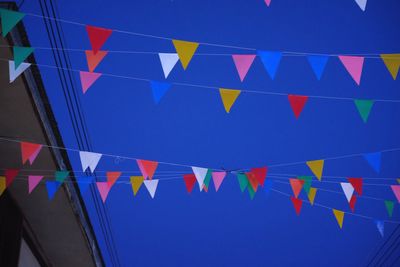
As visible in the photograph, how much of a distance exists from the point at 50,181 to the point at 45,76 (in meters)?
0.98

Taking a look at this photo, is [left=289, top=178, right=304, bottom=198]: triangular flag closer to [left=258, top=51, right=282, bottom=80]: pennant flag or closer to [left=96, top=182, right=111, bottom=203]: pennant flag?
[left=258, top=51, right=282, bottom=80]: pennant flag

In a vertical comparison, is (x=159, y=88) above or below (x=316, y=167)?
above

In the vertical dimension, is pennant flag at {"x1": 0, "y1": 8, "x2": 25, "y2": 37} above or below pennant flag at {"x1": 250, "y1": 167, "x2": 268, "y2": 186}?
above

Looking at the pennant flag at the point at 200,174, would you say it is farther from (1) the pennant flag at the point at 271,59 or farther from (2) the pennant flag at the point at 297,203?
(1) the pennant flag at the point at 271,59

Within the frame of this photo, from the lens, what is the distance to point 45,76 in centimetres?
402

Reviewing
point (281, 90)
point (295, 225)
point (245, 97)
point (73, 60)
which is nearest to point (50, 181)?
point (73, 60)

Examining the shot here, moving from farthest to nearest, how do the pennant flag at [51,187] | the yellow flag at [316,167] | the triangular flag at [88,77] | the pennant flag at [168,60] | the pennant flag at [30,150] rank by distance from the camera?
the pennant flag at [51,187] → the yellow flag at [316,167] → the pennant flag at [30,150] → the triangular flag at [88,77] → the pennant flag at [168,60]

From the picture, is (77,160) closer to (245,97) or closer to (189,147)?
(189,147)

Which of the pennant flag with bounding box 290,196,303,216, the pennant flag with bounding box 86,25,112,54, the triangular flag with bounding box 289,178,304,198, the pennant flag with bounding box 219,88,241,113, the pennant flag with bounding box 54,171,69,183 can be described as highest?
the pennant flag with bounding box 86,25,112,54

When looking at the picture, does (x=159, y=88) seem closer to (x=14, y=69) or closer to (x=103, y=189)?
(x=14, y=69)

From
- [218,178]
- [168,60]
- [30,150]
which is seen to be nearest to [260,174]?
[218,178]

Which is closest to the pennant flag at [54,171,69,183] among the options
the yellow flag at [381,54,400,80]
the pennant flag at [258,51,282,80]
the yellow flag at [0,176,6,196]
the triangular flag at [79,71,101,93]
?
the yellow flag at [0,176,6,196]

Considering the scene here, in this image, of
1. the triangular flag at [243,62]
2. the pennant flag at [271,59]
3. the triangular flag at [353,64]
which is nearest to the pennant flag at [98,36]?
the triangular flag at [243,62]

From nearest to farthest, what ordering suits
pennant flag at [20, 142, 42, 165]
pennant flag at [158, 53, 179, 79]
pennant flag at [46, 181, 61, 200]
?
pennant flag at [158, 53, 179, 79] < pennant flag at [20, 142, 42, 165] < pennant flag at [46, 181, 61, 200]
